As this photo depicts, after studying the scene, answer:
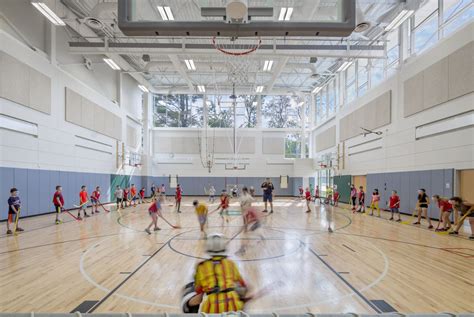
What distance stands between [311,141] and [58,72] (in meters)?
25.0

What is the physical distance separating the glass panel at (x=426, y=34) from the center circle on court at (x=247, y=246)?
39.8 feet

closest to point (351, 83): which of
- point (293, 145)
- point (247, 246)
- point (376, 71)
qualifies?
point (376, 71)

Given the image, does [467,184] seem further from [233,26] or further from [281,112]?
[281,112]

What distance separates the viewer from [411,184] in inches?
604

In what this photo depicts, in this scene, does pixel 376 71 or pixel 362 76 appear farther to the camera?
pixel 362 76

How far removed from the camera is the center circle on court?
25.3ft

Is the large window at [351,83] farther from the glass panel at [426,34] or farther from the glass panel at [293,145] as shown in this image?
the glass panel at [293,145]

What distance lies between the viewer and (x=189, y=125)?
33500mm

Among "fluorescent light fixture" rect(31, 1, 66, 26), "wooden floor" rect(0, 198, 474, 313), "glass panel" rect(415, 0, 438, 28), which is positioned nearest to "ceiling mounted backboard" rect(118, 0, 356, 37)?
"wooden floor" rect(0, 198, 474, 313)

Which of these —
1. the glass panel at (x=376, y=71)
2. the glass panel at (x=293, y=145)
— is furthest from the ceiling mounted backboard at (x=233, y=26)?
the glass panel at (x=293, y=145)

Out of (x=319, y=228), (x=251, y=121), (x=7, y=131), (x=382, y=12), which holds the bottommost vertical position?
(x=319, y=228)

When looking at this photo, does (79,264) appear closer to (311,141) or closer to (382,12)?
(382,12)

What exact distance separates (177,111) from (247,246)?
26857 mm

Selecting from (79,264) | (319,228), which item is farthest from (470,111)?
(79,264)
